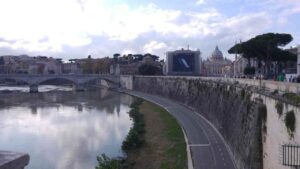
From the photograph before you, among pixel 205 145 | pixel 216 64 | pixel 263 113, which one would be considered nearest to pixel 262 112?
pixel 263 113

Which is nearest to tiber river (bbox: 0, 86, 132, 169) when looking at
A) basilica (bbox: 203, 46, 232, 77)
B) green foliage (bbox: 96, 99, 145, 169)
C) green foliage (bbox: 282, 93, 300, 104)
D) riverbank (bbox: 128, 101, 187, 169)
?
green foliage (bbox: 96, 99, 145, 169)

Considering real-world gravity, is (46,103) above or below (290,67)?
below

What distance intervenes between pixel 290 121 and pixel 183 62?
81.2m

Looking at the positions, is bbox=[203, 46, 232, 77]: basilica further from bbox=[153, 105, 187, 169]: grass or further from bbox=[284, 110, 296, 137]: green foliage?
bbox=[284, 110, 296, 137]: green foliage

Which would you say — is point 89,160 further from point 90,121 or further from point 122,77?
point 122,77

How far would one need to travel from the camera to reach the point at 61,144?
28266 mm

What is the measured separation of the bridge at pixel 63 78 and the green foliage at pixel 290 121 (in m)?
68.8

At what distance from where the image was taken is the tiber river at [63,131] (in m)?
24.3

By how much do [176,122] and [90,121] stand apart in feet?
32.3

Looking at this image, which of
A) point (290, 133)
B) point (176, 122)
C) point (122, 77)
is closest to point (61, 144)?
point (176, 122)

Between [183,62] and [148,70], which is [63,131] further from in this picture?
[183,62]

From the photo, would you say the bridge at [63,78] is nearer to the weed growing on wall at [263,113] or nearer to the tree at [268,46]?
the tree at [268,46]

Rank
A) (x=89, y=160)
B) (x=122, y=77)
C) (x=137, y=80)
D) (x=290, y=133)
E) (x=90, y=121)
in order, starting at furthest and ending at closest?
(x=122, y=77)
(x=137, y=80)
(x=90, y=121)
(x=89, y=160)
(x=290, y=133)

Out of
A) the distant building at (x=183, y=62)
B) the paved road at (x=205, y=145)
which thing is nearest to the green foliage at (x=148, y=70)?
the distant building at (x=183, y=62)
